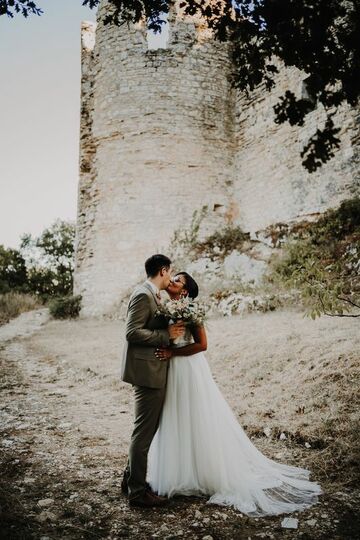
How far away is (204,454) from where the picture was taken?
2939 mm

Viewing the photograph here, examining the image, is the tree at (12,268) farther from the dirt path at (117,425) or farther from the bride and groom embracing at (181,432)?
the bride and groom embracing at (181,432)

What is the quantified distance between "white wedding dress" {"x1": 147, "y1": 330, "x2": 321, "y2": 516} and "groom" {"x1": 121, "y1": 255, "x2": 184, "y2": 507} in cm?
11

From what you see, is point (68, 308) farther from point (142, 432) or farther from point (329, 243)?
point (142, 432)

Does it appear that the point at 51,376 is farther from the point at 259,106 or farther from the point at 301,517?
the point at 259,106

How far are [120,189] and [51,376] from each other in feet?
26.5

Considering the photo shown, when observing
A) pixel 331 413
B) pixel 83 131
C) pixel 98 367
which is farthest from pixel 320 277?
pixel 83 131

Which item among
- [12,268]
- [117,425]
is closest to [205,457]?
[117,425]

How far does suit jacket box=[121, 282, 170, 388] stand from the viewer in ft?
9.50

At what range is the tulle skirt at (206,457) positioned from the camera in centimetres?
288

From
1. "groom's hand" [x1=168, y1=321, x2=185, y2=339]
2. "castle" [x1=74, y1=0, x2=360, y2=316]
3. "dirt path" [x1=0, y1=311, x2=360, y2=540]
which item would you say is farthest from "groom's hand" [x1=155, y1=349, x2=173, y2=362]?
"castle" [x1=74, y1=0, x2=360, y2=316]

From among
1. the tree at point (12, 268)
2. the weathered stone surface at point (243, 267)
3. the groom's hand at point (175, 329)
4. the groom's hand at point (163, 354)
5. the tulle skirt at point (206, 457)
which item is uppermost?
the tree at point (12, 268)

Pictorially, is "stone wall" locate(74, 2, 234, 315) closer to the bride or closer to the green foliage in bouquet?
the green foliage in bouquet

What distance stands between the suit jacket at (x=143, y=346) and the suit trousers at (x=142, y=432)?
10 centimetres

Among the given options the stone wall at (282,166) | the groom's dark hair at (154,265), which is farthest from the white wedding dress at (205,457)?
the stone wall at (282,166)
